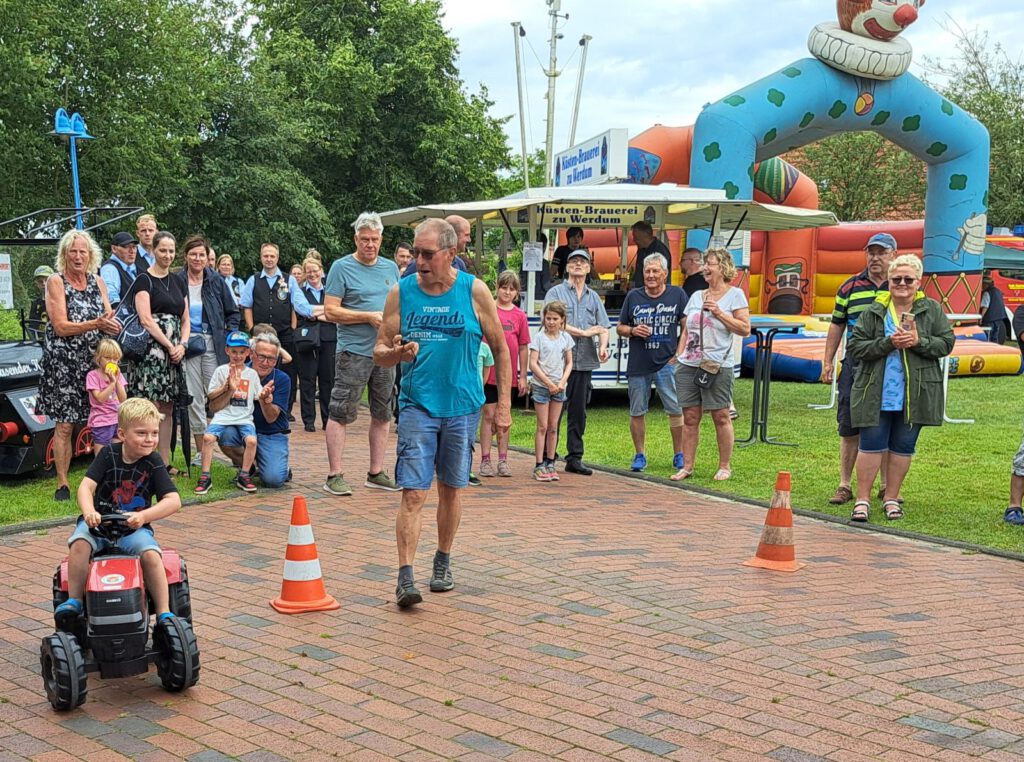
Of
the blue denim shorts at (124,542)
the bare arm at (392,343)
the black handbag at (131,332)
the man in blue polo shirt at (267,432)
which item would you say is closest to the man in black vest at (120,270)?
the black handbag at (131,332)

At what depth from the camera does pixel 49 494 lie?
320 inches

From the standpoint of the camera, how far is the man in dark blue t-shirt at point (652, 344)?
983 centimetres

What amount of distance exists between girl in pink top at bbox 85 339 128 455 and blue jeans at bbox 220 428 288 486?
2.88 feet

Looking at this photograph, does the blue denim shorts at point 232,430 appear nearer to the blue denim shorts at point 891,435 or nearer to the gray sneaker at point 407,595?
the gray sneaker at point 407,595

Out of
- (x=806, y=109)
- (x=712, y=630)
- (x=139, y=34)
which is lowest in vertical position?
(x=712, y=630)

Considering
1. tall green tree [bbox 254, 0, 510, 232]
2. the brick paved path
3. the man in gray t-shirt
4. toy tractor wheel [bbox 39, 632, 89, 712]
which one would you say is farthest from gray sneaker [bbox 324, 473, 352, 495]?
tall green tree [bbox 254, 0, 510, 232]

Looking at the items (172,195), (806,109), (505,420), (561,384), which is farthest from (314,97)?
(505,420)

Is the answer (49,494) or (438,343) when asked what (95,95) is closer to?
(49,494)

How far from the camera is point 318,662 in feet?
15.1

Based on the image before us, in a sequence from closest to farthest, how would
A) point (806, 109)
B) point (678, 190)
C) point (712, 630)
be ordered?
1. point (712, 630)
2. point (678, 190)
3. point (806, 109)

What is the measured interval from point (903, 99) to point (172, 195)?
17.6 meters

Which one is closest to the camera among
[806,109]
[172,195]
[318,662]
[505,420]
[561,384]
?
[318,662]

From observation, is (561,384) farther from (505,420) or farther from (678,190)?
(678,190)

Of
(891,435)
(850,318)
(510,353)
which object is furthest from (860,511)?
(510,353)
